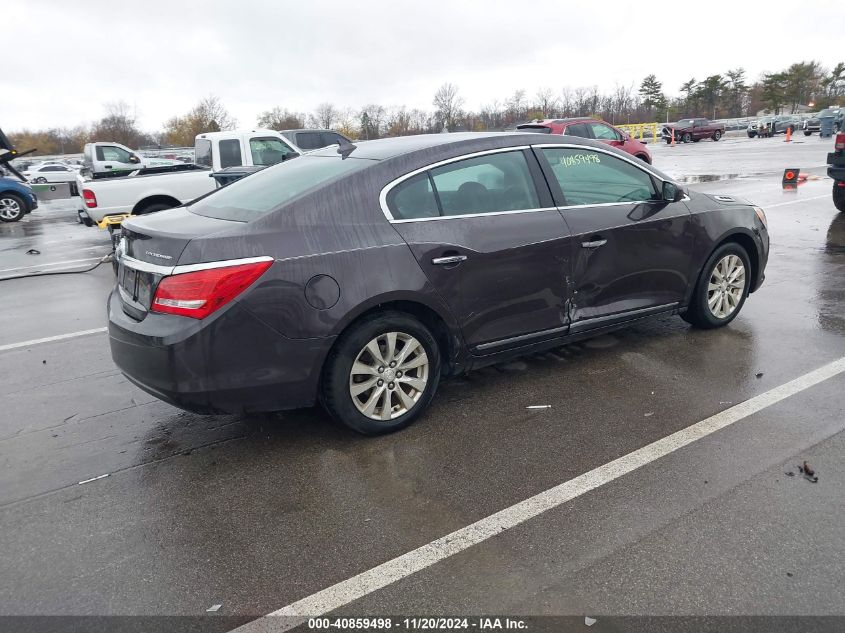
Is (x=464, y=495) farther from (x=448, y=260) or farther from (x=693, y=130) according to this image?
(x=693, y=130)

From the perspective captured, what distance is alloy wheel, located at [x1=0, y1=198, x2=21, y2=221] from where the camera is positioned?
17.1 metres

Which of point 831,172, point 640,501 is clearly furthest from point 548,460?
point 831,172

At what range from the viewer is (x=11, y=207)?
17.2 metres

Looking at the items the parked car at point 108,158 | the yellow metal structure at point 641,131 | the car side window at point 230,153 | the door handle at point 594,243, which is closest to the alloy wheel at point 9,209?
the parked car at point 108,158

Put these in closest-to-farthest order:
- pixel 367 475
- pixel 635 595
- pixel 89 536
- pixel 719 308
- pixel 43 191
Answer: pixel 635 595, pixel 89 536, pixel 367 475, pixel 719 308, pixel 43 191

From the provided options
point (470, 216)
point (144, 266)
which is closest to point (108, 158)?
point (144, 266)

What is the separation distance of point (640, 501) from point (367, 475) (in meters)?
1.38

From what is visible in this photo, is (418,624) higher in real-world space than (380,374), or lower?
lower

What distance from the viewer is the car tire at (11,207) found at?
17109mm

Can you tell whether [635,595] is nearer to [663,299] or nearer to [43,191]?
[663,299]

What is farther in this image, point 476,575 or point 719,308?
point 719,308

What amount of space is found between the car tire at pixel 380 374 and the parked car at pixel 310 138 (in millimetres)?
14101

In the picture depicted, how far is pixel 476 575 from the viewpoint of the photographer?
8.80ft

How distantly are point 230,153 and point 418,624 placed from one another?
39.5ft
